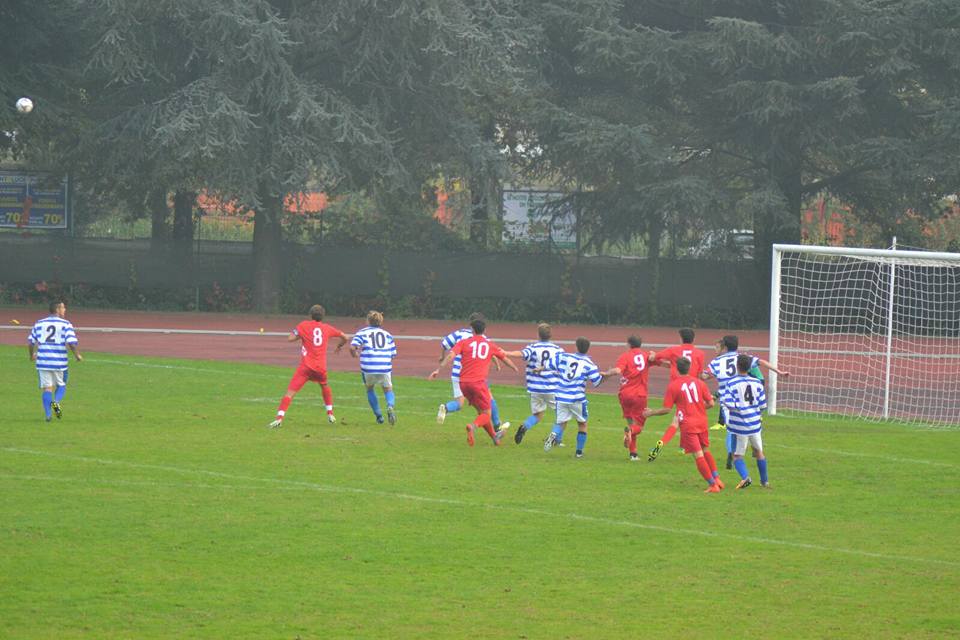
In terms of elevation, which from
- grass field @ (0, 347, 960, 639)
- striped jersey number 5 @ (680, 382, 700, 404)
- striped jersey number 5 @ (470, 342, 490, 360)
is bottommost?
grass field @ (0, 347, 960, 639)

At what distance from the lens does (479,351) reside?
62.5 feet

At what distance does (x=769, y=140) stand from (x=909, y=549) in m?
34.5

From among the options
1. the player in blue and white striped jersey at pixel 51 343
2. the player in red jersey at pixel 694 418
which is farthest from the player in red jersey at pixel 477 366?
the player in blue and white striped jersey at pixel 51 343

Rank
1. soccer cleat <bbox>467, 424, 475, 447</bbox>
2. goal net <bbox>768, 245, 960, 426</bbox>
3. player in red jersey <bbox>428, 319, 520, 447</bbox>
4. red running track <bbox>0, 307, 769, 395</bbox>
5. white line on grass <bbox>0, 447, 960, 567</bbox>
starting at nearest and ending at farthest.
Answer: white line on grass <bbox>0, 447, 960, 567</bbox>
player in red jersey <bbox>428, 319, 520, 447</bbox>
soccer cleat <bbox>467, 424, 475, 447</bbox>
goal net <bbox>768, 245, 960, 426</bbox>
red running track <bbox>0, 307, 769, 395</bbox>

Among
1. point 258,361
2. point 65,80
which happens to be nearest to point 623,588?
point 258,361

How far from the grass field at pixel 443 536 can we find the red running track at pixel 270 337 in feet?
34.8

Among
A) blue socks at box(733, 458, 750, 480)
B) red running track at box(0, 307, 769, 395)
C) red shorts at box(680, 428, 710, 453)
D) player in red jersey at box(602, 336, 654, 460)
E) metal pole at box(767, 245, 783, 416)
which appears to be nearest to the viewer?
red shorts at box(680, 428, 710, 453)

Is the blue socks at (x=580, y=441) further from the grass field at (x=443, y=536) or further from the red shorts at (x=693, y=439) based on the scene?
the red shorts at (x=693, y=439)

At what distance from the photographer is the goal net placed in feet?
81.1

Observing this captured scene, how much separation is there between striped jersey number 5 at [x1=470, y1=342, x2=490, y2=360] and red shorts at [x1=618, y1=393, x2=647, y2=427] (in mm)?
1957

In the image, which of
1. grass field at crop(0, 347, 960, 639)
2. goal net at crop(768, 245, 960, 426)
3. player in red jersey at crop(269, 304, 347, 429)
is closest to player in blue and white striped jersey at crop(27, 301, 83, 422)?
grass field at crop(0, 347, 960, 639)

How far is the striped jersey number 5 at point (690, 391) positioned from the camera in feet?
52.3

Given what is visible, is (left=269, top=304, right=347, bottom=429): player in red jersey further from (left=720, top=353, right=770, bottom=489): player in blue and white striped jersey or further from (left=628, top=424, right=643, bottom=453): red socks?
(left=720, top=353, right=770, bottom=489): player in blue and white striped jersey

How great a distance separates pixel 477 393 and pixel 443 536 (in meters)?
5.95
